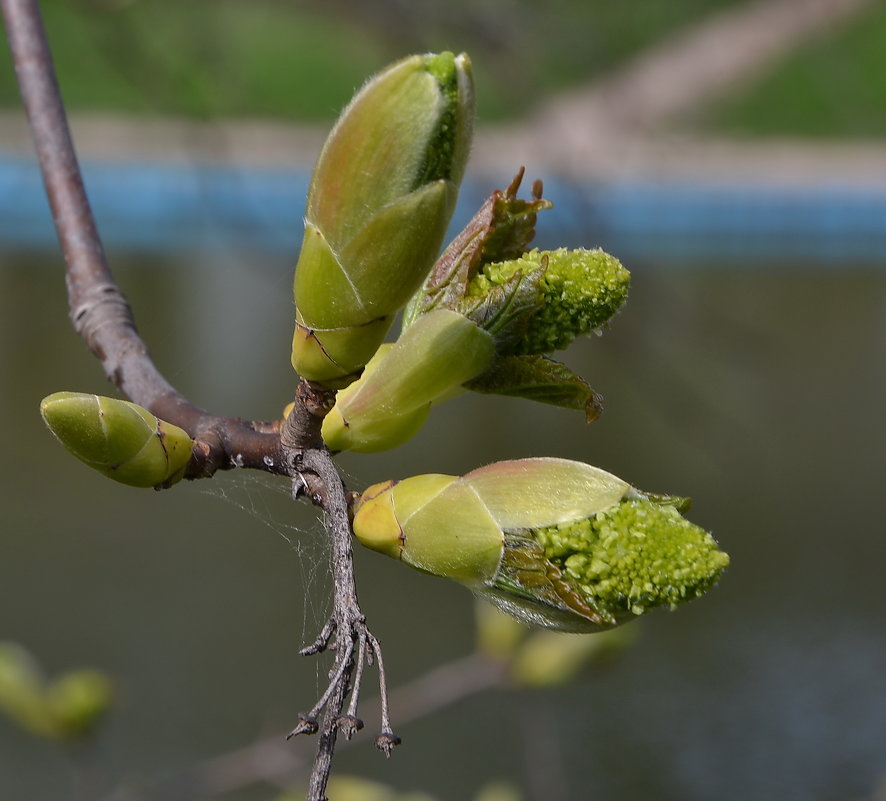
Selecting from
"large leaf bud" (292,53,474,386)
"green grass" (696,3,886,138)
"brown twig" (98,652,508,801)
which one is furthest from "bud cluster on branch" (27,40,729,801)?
"green grass" (696,3,886,138)

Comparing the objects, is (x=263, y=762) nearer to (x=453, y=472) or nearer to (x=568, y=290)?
(x=568, y=290)

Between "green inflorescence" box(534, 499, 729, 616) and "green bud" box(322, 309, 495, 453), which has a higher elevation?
"green bud" box(322, 309, 495, 453)

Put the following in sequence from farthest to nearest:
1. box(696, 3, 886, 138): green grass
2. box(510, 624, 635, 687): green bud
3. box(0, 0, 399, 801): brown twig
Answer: box(696, 3, 886, 138): green grass
box(510, 624, 635, 687): green bud
box(0, 0, 399, 801): brown twig

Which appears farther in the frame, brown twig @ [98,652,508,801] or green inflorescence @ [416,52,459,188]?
brown twig @ [98,652,508,801]

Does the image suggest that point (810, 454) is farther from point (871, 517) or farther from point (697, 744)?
point (697, 744)

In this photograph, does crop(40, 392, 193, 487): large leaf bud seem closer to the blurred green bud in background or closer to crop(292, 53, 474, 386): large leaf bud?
crop(292, 53, 474, 386): large leaf bud

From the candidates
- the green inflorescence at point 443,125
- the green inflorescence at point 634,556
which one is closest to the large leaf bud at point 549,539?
the green inflorescence at point 634,556
